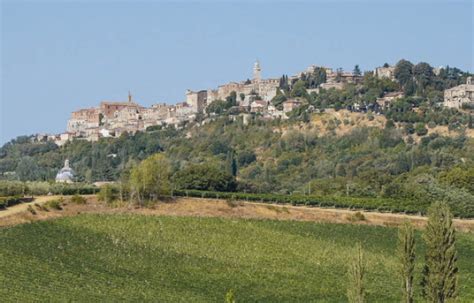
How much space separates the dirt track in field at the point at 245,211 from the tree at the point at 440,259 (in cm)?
2477

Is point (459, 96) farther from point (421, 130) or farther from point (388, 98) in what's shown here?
point (421, 130)

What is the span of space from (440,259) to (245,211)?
29.4 m

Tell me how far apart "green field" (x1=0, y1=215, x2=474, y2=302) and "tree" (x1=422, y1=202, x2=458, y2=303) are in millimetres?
6753

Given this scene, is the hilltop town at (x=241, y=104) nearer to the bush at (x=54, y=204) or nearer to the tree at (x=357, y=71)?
the tree at (x=357, y=71)

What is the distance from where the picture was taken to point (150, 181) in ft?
229

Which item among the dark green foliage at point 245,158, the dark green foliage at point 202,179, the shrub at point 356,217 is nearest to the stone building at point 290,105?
the dark green foliage at point 245,158

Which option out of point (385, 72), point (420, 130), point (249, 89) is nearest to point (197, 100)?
point (249, 89)

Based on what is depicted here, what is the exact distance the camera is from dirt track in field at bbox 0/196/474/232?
6644 cm

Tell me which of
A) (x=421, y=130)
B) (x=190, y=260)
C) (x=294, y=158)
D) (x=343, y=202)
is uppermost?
(x=421, y=130)

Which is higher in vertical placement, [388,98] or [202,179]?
[388,98]

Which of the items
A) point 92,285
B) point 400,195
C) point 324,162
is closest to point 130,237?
point 92,285

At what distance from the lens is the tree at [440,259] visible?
40531mm

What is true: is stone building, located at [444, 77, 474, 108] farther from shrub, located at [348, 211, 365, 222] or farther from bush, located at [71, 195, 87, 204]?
bush, located at [71, 195, 87, 204]

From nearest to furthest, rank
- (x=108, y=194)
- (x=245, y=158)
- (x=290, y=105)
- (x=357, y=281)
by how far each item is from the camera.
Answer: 1. (x=357, y=281)
2. (x=108, y=194)
3. (x=245, y=158)
4. (x=290, y=105)
